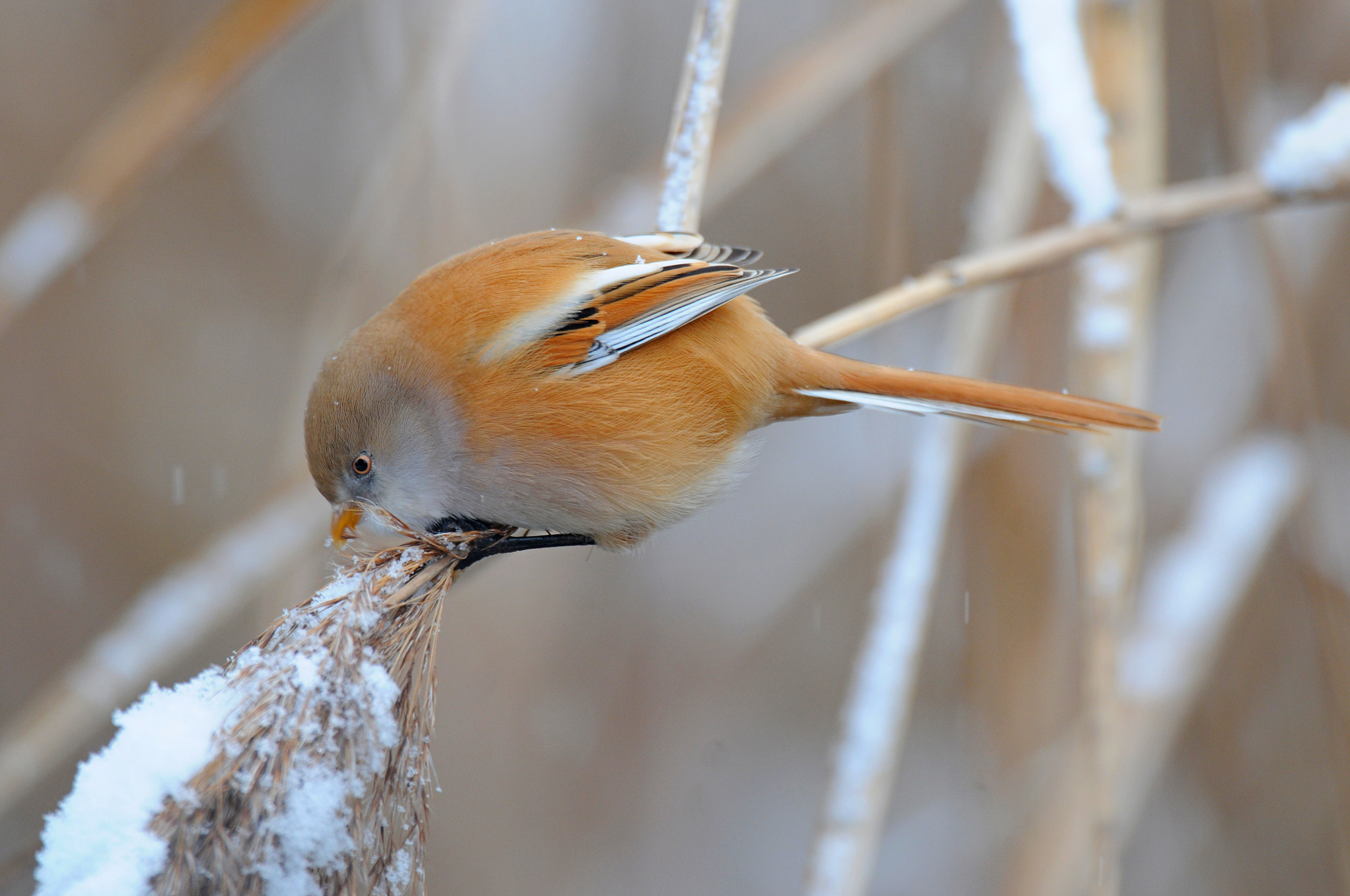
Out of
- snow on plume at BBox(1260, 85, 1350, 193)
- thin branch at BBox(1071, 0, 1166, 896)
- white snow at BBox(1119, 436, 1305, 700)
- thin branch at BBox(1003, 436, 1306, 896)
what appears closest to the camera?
snow on plume at BBox(1260, 85, 1350, 193)

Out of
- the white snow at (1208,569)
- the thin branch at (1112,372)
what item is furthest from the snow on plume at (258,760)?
the white snow at (1208,569)

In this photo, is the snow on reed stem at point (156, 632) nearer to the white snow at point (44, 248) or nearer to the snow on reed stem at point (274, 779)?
the white snow at point (44, 248)

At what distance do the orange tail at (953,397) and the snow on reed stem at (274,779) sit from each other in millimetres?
1141

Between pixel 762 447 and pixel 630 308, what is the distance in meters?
0.53

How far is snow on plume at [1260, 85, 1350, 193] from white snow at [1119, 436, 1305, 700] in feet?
4.16

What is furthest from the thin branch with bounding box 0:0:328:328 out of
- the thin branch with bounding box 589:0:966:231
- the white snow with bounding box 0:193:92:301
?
the thin branch with bounding box 589:0:966:231

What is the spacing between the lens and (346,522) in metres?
2.20

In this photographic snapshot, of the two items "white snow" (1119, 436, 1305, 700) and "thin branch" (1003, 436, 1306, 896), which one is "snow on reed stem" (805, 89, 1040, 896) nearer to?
"thin branch" (1003, 436, 1306, 896)

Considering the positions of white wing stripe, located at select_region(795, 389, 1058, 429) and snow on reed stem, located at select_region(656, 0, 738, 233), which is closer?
white wing stripe, located at select_region(795, 389, 1058, 429)

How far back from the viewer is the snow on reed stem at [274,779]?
1.19m

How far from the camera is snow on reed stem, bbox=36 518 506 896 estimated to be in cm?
119

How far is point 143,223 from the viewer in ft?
12.3

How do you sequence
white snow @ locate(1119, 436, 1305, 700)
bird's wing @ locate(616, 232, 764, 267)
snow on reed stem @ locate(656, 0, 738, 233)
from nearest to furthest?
snow on reed stem @ locate(656, 0, 738, 233) → bird's wing @ locate(616, 232, 764, 267) → white snow @ locate(1119, 436, 1305, 700)

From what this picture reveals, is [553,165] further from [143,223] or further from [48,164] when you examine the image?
[48,164]
